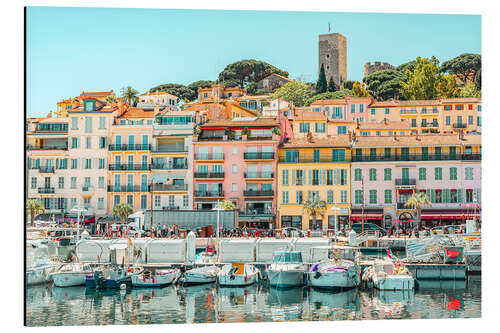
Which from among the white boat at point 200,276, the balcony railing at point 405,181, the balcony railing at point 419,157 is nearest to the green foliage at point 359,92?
the balcony railing at point 419,157

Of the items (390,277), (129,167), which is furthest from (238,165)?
(390,277)

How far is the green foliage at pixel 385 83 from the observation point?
2635 inches

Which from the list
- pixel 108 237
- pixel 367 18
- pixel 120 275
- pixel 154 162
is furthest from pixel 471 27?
pixel 154 162

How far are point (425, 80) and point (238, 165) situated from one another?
23.4 meters

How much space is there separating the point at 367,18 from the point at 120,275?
12.5 metres

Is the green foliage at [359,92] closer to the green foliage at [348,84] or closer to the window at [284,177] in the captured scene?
the green foliage at [348,84]

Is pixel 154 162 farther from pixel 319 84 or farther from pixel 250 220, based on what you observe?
pixel 319 84

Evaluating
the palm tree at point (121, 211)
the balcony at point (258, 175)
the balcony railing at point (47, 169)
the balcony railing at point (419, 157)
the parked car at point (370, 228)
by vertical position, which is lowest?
the parked car at point (370, 228)

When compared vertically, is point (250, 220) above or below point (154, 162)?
below

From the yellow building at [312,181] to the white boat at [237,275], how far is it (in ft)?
36.0

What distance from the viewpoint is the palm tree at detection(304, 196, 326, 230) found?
131 ft

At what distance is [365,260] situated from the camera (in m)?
31.9

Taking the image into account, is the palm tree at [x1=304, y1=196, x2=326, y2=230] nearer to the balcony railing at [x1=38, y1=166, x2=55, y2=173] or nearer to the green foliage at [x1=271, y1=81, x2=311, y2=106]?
the balcony railing at [x1=38, y1=166, x2=55, y2=173]

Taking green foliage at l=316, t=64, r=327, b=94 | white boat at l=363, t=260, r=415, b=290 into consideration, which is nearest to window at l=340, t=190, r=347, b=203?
white boat at l=363, t=260, r=415, b=290
